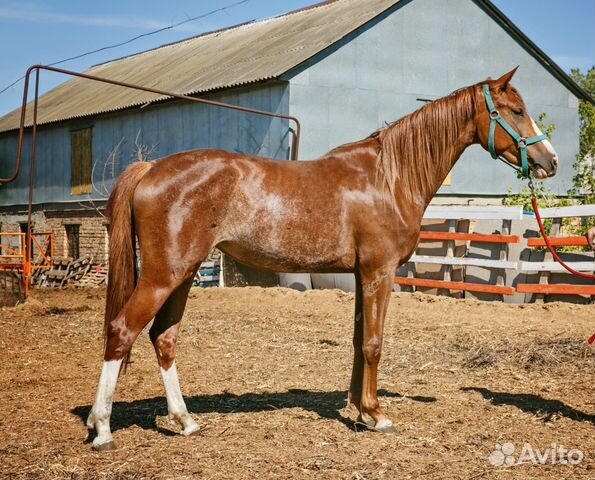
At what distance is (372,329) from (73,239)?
21457 mm

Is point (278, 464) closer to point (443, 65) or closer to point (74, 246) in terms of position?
point (443, 65)

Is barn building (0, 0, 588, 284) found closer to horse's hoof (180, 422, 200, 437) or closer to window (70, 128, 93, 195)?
window (70, 128, 93, 195)

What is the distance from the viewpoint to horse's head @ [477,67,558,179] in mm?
5379

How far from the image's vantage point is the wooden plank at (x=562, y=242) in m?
11.3

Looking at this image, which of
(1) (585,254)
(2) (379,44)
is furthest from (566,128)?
(1) (585,254)

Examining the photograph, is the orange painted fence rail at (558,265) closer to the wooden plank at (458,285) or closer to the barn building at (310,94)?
the wooden plank at (458,285)

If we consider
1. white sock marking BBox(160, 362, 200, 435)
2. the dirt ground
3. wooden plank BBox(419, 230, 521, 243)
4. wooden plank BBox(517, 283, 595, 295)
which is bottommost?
the dirt ground

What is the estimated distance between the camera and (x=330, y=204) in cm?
521

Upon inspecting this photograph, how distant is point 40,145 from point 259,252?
76.8 feet

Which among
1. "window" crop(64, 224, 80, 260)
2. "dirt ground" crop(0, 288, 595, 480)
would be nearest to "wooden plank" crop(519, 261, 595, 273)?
"dirt ground" crop(0, 288, 595, 480)

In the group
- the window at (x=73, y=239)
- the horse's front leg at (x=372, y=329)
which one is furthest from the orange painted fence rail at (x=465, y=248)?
the window at (x=73, y=239)

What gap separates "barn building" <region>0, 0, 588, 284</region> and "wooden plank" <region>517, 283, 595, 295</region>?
7488 mm

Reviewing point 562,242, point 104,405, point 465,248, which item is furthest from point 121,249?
point 465,248

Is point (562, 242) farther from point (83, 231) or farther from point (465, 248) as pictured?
point (83, 231)
